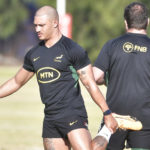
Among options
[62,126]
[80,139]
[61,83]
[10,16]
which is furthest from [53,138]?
[10,16]

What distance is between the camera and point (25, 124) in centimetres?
1536

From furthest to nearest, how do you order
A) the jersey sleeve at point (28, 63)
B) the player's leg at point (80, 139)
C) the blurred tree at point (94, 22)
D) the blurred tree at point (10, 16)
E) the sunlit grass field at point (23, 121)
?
the blurred tree at point (10, 16) < the blurred tree at point (94, 22) < the sunlit grass field at point (23, 121) < the jersey sleeve at point (28, 63) < the player's leg at point (80, 139)

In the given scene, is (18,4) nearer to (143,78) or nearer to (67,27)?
(67,27)

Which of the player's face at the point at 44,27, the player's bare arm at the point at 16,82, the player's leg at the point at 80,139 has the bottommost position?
the player's leg at the point at 80,139

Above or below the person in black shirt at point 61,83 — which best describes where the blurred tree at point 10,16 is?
below

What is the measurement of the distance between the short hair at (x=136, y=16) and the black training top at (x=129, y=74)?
0.13 metres

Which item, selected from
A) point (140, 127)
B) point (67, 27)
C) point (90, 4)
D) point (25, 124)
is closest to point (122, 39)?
point (140, 127)

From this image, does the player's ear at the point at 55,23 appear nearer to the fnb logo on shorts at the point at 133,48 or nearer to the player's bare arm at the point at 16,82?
the player's bare arm at the point at 16,82

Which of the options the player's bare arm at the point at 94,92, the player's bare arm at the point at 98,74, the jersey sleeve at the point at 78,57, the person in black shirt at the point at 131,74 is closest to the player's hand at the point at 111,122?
the player's bare arm at the point at 94,92

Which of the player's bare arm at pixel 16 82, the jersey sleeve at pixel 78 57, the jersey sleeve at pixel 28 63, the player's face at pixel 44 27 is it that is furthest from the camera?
the player's bare arm at pixel 16 82

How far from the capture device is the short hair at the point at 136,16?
280 inches

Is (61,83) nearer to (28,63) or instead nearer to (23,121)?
(28,63)

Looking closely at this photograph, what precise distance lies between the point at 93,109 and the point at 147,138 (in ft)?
40.2

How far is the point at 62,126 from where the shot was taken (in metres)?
7.13
